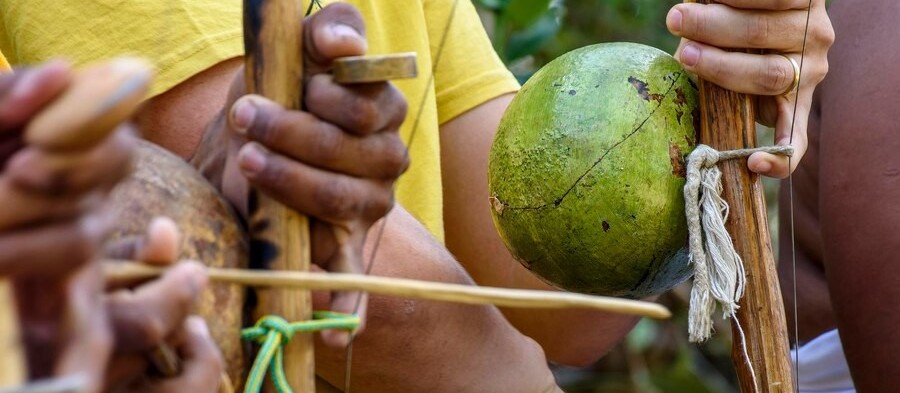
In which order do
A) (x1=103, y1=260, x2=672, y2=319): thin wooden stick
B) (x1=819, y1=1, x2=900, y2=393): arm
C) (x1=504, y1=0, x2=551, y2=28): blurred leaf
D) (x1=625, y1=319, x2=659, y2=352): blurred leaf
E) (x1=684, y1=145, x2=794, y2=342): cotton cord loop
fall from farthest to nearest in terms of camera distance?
1. (x1=625, y1=319, x2=659, y2=352): blurred leaf
2. (x1=504, y1=0, x2=551, y2=28): blurred leaf
3. (x1=819, y1=1, x2=900, y2=393): arm
4. (x1=684, y1=145, x2=794, y2=342): cotton cord loop
5. (x1=103, y1=260, x2=672, y2=319): thin wooden stick

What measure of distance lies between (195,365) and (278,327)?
16cm

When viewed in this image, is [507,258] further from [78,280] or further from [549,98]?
[78,280]

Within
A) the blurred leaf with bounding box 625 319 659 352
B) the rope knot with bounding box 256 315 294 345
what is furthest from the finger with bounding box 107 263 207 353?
the blurred leaf with bounding box 625 319 659 352

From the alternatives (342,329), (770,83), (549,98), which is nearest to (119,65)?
(342,329)

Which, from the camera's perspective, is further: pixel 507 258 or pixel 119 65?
pixel 507 258

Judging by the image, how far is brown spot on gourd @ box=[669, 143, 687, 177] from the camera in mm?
1403

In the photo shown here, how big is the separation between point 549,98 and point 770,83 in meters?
0.27

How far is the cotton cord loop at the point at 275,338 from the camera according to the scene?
106 cm

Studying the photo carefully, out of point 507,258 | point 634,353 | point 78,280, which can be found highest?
point 78,280

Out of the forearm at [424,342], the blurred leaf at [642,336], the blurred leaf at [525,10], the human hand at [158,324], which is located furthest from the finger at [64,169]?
the blurred leaf at [642,336]

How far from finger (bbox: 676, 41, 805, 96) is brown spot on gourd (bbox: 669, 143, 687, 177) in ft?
0.31

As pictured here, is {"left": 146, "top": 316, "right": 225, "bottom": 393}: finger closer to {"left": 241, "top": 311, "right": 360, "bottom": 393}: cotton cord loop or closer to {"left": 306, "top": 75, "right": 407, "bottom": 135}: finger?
{"left": 241, "top": 311, "right": 360, "bottom": 393}: cotton cord loop

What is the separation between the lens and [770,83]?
1.42 meters

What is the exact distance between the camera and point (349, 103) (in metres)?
1.08
